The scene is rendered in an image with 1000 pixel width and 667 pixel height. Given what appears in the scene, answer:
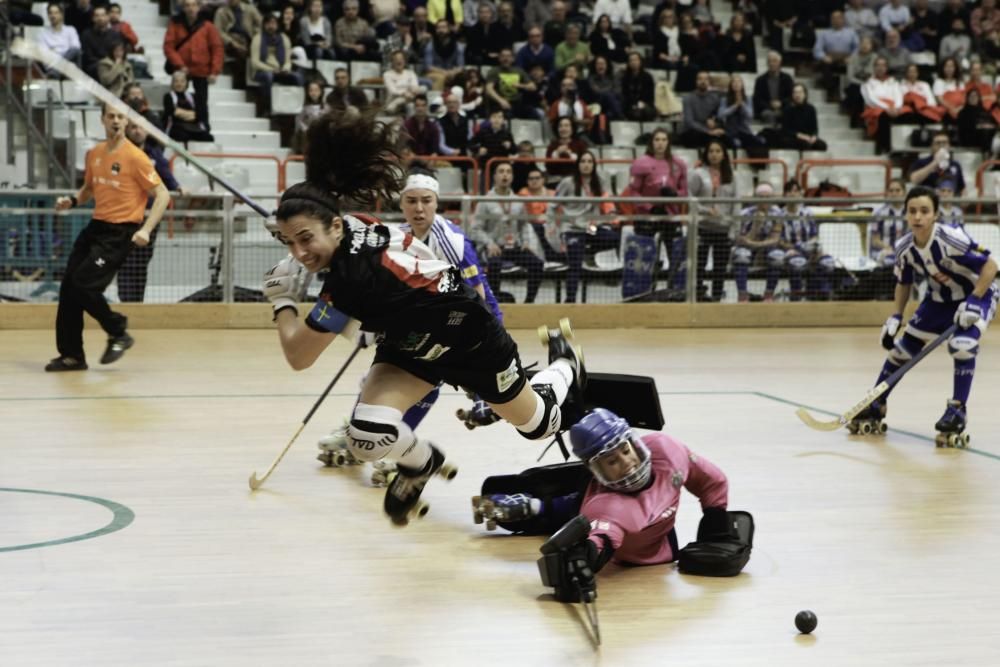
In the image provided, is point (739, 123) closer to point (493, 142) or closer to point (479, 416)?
point (493, 142)

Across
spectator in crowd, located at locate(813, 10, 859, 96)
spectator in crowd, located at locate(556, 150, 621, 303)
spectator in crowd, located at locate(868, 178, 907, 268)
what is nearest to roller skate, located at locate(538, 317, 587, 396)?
spectator in crowd, located at locate(556, 150, 621, 303)

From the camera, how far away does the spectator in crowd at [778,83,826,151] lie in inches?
697

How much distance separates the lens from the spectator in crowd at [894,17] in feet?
66.2

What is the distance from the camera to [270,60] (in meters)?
16.5

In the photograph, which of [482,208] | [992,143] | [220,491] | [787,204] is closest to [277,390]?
[220,491]

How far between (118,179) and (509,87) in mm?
7924

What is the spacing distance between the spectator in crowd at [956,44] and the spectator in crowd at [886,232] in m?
6.84

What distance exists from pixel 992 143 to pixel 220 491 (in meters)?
14.7

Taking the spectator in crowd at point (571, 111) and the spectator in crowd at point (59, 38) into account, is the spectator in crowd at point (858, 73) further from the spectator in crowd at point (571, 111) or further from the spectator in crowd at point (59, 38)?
the spectator in crowd at point (59, 38)

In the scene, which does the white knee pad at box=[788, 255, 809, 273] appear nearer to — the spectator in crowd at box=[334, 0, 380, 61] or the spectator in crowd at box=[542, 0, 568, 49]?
the spectator in crowd at box=[542, 0, 568, 49]

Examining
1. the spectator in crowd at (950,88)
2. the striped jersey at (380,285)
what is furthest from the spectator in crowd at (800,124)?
the striped jersey at (380,285)

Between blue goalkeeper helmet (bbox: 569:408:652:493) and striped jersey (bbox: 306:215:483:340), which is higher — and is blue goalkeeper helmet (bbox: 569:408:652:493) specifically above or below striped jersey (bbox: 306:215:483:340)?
below

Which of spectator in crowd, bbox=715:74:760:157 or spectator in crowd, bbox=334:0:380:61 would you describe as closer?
spectator in crowd, bbox=334:0:380:61

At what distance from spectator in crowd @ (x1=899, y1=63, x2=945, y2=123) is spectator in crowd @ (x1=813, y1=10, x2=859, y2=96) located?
121 cm
